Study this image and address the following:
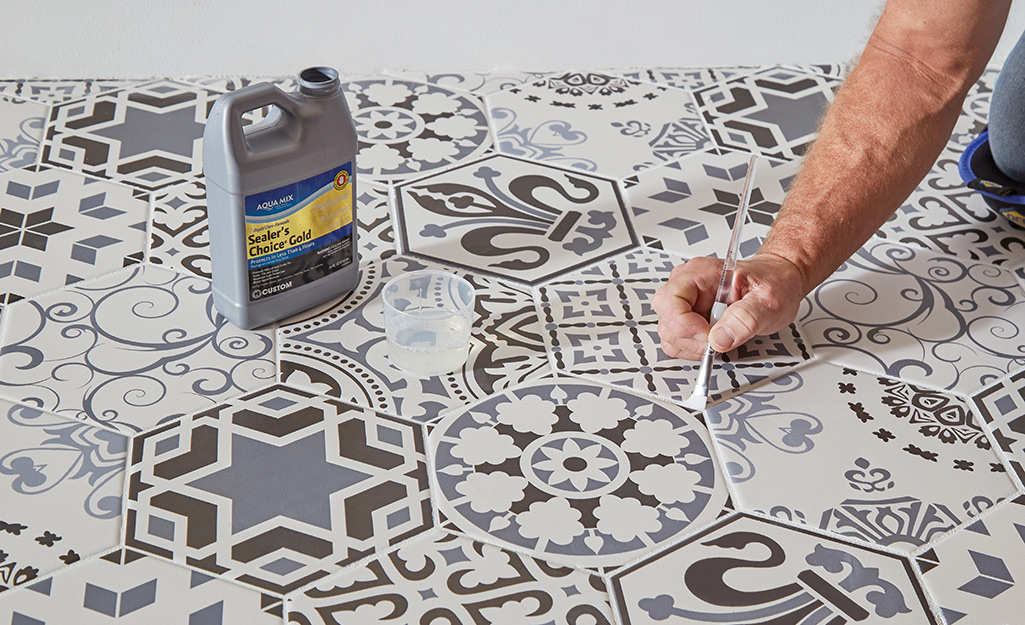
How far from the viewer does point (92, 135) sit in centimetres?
125

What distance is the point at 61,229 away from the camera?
3.53 feet

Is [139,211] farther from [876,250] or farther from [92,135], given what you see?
[876,250]

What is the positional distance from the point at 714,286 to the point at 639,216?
0.77 ft

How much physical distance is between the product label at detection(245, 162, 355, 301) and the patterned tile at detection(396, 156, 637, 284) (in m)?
0.14

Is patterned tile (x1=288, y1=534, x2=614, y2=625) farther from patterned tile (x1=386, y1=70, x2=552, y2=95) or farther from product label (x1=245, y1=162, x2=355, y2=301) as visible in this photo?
patterned tile (x1=386, y1=70, x2=552, y2=95)

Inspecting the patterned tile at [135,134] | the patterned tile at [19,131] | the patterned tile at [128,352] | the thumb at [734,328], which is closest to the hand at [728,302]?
the thumb at [734,328]

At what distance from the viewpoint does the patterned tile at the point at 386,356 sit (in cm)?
89

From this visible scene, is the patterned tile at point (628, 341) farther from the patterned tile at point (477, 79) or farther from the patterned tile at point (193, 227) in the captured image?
the patterned tile at point (477, 79)

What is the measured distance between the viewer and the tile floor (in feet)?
2.41

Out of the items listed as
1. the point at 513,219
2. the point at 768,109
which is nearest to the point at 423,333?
the point at 513,219

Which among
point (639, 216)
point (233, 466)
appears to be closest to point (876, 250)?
point (639, 216)

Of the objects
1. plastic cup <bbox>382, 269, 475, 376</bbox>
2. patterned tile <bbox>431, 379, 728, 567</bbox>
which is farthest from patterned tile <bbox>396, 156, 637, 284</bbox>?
patterned tile <bbox>431, 379, 728, 567</bbox>

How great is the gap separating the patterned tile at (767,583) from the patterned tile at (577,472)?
23 mm

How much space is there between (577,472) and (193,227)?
0.54 meters
